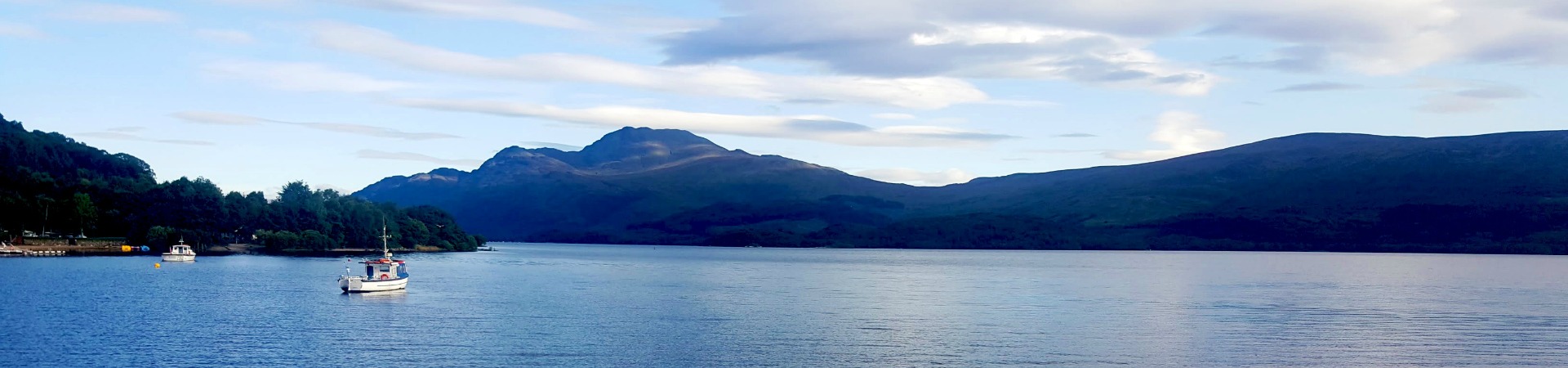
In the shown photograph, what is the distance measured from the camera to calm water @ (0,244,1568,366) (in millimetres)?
70188

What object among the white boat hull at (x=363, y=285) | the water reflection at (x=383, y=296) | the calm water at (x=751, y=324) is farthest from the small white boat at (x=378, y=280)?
the calm water at (x=751, y=324)

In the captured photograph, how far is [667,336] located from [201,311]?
40173mm

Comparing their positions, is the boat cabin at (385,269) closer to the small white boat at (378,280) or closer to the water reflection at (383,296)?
the small white boat at (378,280)

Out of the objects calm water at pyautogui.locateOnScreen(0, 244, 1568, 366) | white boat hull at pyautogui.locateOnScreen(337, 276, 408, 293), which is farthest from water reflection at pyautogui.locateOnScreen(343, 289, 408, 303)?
calm water at pyautogui.locateOnScreen(0, 244, 1568, 366)

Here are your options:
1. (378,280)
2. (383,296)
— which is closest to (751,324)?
(383,296)

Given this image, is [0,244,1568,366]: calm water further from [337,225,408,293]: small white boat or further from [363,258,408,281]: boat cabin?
[363,258,408,281]: boat cabin

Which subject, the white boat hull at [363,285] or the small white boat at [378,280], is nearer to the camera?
the white boat hull at [363,285]

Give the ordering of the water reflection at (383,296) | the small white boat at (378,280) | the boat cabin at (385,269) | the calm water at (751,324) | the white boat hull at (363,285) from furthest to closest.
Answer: the boat cabin at (385,269)
the small white boat at (378,280)
the white boat hull at (363,285)
the water reflection at (383,296)
the calm water at (751,324)

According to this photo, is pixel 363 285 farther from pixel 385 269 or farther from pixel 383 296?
pixel 385 269

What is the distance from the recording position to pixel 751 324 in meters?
90.8

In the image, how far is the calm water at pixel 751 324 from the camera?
70.2 meters

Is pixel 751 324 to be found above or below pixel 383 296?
below

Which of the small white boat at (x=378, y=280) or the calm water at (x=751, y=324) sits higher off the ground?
the small white boat at (x=378, y=280)

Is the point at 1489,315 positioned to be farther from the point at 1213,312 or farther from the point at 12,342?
the point at 12,342
